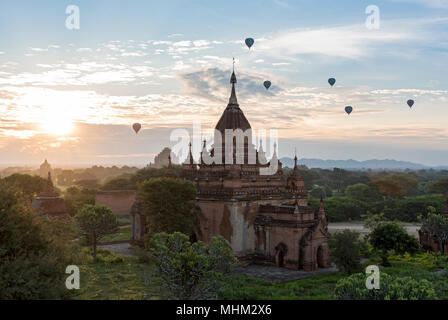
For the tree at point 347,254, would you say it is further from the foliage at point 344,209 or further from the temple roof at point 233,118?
the foliage at point 344,209

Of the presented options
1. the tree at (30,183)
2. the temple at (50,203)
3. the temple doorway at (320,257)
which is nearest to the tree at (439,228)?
the temple doorway at (320,257)

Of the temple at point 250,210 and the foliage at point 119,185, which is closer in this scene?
the temple at point 250,210

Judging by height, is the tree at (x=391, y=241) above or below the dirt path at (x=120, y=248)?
above

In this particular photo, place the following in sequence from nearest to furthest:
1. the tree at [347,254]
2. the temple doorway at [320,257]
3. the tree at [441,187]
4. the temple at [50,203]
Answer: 1. the tree at [347,254]
2. the temple doorway at [320,257]
3. the temple at [50,203]
4. the tree at [441,187]

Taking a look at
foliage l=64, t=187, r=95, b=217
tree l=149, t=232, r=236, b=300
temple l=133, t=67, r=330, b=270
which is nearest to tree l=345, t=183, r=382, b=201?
temple l=133, t=67, r=330, b=270

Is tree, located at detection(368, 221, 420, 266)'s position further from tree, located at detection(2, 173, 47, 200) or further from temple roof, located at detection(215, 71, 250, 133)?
tree, located at detection(2, 173, 47, 200)

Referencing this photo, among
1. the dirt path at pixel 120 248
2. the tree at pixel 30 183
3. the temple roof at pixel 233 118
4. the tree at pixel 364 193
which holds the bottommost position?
the dirt path at pixel 120 248

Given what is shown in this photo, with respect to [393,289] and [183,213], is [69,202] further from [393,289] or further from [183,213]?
[393,289]
